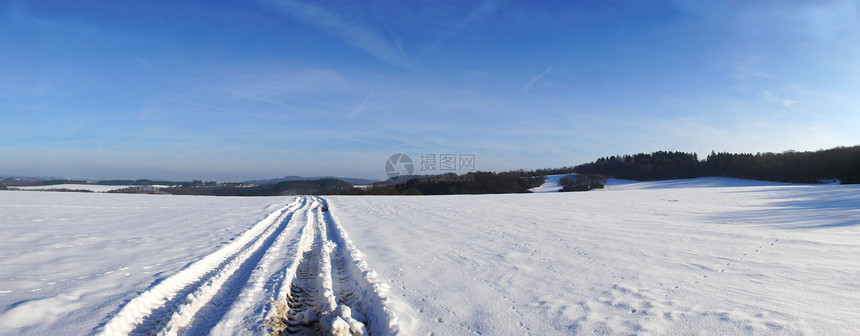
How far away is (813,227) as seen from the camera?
9.67m

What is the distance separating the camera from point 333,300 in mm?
3902

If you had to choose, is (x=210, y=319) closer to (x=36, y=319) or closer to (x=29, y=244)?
(x=36, y=319)

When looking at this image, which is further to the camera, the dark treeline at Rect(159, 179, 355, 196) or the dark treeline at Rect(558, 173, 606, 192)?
the dark treeline at Rect(558, 173, 606, 192)

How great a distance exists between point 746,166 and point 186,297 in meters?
83.6

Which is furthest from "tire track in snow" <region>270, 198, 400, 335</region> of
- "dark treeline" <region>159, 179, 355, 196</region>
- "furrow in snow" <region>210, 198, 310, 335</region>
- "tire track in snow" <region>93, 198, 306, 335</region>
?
"dark treeline" <region>159, 179, 355, 196</region>

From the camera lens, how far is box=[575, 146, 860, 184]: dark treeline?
51.1m

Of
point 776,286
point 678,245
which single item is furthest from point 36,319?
point 678,245

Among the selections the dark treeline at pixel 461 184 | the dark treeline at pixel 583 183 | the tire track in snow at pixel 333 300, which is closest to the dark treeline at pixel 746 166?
the dark treeline at pixel 583 183

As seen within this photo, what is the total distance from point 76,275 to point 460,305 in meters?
5.00

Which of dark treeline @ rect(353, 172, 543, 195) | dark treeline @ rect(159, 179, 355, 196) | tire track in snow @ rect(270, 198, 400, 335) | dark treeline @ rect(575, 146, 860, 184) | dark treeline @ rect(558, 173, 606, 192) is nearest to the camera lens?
tire track in snow @ rect(270, 198, 400, 335)

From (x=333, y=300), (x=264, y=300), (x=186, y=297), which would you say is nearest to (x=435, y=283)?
(x=333, y=300)

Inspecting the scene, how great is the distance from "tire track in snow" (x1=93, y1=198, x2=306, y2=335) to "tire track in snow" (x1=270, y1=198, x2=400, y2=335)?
676 mm

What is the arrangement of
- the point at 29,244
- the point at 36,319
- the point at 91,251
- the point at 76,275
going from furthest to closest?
the point at 29,244
the point at 91,251
the point at 76,275
the point at 36,319

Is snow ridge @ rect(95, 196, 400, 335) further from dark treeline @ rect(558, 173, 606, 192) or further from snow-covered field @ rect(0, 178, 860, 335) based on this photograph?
dark treeline @ rect(558, 173, 606, 192)
